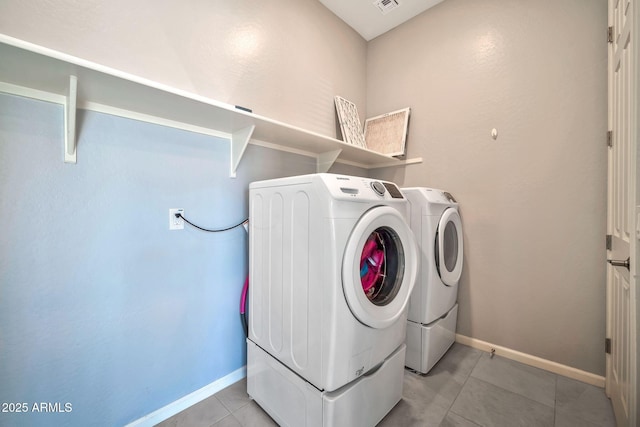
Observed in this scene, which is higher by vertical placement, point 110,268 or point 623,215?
point 623,215

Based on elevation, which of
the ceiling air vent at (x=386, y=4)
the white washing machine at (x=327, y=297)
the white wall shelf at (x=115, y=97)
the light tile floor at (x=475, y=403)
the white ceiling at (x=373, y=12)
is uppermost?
the white ceiling at (x=373, y=12)

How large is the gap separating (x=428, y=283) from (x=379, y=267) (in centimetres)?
56

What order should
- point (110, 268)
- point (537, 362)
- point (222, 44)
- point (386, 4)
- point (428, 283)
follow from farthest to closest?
point (386, 4)
point (537, 362)
point (428, 283)
point (222, 44)
point (110, 268)

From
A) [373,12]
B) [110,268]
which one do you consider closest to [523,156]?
[373,12]

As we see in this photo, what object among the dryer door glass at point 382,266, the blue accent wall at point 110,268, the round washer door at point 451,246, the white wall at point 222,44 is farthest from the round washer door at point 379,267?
the white wall at point 222,44

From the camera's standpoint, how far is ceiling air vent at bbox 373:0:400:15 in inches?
89.9

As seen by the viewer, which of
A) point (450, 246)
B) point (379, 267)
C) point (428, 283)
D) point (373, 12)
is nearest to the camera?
point (379, 267)

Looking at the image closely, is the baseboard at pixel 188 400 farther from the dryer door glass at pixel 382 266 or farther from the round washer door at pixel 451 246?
the round washer door at pixel 451 246

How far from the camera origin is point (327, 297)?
1050 mm

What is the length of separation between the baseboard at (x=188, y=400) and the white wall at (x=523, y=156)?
1.90 meters

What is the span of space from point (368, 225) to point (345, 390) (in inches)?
29.3

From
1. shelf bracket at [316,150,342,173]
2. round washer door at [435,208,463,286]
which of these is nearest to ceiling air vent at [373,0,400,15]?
shelf bracket at [316,150,342,173]

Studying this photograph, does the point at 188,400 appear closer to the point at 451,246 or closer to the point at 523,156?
the point at 451,246

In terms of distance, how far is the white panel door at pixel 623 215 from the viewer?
3.15ft
